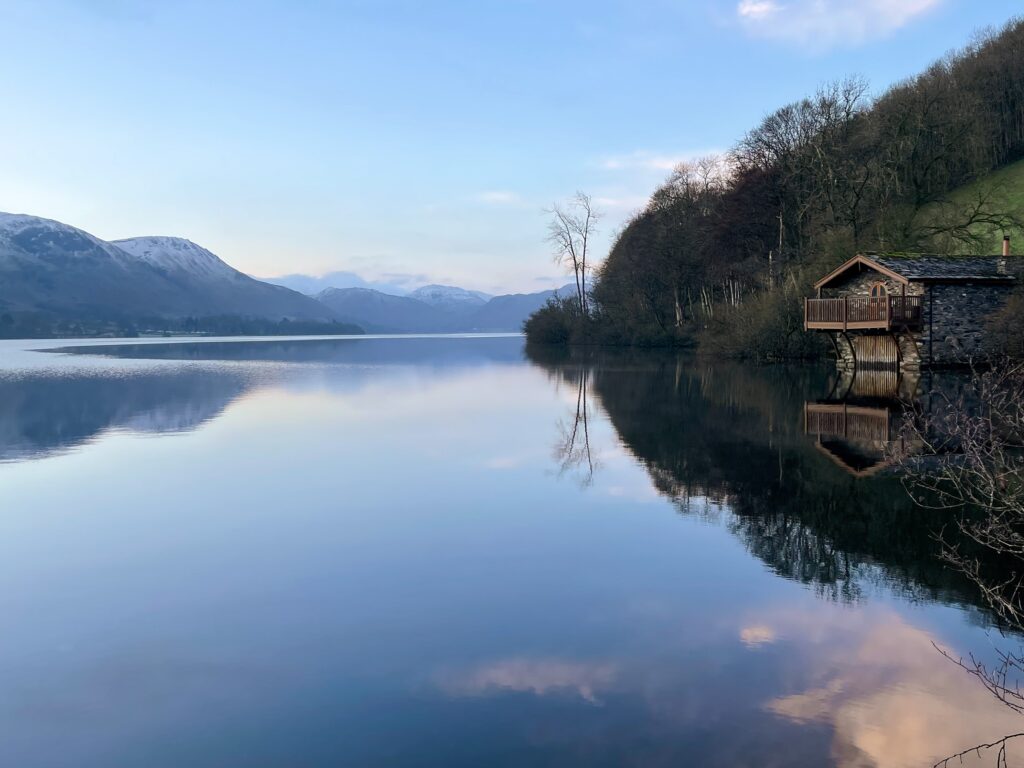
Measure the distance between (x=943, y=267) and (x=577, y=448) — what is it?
76.2 ft

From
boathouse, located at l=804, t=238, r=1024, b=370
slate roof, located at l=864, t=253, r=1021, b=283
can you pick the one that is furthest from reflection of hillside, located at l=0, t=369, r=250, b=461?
slate roof, located at l=864, t=253, r=1021, b=283

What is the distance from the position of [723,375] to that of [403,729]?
1252 inches

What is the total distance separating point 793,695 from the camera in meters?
5.71

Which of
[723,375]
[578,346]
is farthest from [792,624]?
Answer: [578,346]

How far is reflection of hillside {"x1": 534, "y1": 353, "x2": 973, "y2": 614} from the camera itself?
8.66m

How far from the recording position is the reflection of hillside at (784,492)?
8.66 meters

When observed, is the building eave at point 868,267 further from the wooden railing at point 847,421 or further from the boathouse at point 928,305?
the wooden railing at point 847,421

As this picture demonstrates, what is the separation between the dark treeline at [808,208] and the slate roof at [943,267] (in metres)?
6.01

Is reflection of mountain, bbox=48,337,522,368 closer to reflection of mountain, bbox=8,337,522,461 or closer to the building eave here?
reflection of mountain, bbox=8,337,522,461

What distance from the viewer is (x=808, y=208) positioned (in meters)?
46.5

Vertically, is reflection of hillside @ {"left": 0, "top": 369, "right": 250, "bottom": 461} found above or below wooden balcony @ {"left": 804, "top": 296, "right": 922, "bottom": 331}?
below

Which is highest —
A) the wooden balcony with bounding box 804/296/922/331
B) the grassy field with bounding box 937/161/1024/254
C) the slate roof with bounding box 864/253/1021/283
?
the grassy field with bounding box 937/161/1024/254

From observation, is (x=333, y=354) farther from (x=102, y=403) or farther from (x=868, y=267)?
(x=868, y=267)

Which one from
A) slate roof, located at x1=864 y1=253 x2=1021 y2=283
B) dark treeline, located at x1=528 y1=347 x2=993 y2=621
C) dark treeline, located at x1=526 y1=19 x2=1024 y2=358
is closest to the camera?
dark treeline, located at x1=528 y1=347 x2=993 y2=621
